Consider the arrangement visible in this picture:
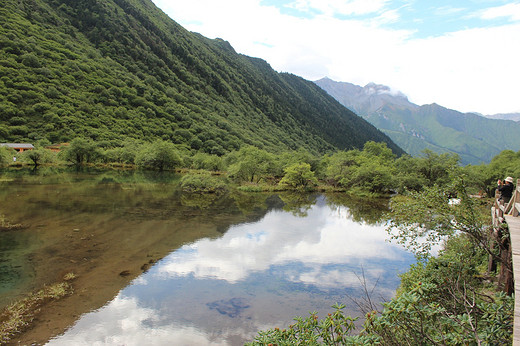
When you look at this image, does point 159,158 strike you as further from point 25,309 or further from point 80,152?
point 25,309

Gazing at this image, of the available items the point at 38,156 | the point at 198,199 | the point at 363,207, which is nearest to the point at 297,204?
the point at 363,207

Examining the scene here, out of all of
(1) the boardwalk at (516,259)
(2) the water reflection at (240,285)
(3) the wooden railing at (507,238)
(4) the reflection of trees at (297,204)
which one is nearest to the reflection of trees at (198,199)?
(2) the water reflection at (240,285)

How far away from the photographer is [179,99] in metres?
158

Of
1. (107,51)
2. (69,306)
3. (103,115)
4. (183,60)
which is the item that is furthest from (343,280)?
(183,60)

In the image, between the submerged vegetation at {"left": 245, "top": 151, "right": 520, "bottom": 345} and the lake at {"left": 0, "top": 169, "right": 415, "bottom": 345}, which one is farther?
the lake at {"left": 0, "top": 169, "right": 415, "bottom": 345}

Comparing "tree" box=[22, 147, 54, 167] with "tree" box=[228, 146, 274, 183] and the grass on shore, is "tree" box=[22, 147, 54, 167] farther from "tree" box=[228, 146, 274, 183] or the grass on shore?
the grass on shore

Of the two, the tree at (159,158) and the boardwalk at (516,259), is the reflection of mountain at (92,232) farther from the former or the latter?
the tree at (159,158)

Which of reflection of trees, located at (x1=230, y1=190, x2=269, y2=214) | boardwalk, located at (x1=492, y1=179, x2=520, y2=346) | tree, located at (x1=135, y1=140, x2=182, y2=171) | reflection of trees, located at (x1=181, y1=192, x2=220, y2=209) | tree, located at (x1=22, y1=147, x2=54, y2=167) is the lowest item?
tree, located at (x1=22, y1=147, x2=54, y2=167)

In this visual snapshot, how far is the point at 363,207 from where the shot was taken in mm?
44656

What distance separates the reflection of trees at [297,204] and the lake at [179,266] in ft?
8.15

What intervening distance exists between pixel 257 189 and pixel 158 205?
78.3 feet

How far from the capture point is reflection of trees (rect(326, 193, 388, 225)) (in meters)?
36.9

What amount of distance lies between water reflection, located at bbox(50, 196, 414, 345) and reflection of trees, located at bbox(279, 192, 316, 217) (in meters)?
9.01

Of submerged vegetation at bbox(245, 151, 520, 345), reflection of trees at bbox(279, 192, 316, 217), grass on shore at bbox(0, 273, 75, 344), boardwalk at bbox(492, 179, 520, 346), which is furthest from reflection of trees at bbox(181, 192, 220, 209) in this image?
boardwalk at bbox(492, 179, 520, 346)
